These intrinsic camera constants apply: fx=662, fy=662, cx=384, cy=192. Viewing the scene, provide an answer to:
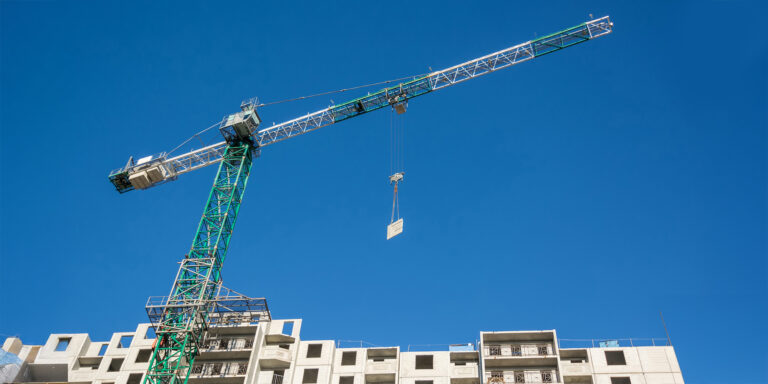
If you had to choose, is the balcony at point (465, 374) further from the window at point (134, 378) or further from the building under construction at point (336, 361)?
the window at point (134, 378)

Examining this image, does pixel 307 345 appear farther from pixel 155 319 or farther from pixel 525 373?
pixel 525 373

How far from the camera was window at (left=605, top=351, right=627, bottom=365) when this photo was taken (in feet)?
189

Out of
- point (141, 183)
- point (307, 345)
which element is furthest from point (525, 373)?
point (141, 183)

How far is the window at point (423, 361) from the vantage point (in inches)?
2375

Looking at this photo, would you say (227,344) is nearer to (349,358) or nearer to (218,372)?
(218,372)

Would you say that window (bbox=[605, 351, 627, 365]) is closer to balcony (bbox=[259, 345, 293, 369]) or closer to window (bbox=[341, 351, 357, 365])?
window (bbox=[341, 351, 357, 365])

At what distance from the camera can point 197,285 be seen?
56688 mm

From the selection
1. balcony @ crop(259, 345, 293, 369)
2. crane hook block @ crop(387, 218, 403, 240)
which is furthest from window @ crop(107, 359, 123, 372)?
crane hook block @ crop(387, 218, 403, 240)

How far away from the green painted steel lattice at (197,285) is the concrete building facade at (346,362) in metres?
5.44

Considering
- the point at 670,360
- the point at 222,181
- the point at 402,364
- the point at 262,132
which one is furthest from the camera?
the point at 262,132

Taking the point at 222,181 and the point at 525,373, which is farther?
the point at 222,181

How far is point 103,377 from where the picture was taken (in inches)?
2398

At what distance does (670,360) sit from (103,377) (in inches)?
1988

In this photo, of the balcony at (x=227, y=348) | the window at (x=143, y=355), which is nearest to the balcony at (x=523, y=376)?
the balcony at (x=227, y=348)
